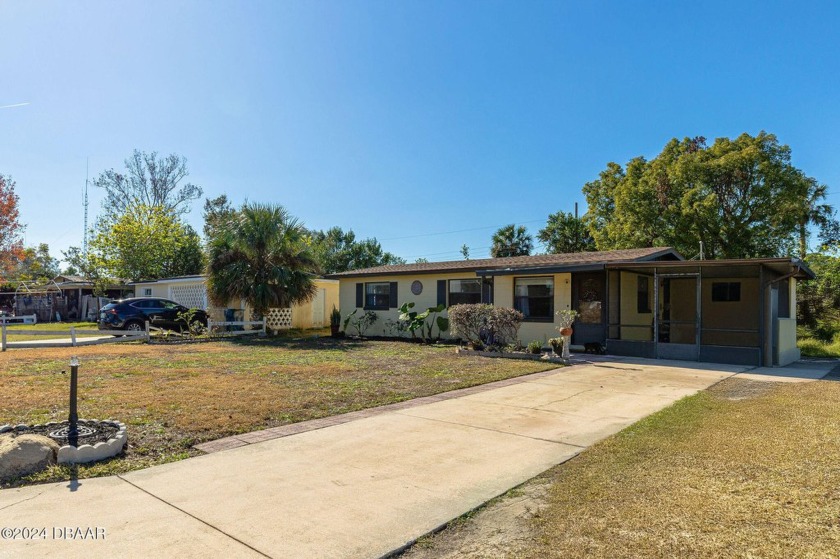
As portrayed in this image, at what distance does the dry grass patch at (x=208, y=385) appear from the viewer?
5.50 metres

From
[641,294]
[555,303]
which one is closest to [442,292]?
[555,303]

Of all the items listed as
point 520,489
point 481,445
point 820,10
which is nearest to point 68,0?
point 481,445

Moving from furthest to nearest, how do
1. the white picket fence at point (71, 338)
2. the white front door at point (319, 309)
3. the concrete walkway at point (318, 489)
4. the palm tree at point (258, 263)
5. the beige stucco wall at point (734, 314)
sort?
the white front door at point (319, 309) < the palm tree at point (258, 263) < the white picket fence at point (71, 338) < the beige stucco wall at point (734, 314) < the concrete walkway at point (318, 489)

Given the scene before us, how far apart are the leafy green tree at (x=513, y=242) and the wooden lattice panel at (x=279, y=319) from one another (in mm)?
15648

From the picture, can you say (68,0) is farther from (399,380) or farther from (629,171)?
(629,171)

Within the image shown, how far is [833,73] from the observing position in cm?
1349

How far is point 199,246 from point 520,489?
113ft

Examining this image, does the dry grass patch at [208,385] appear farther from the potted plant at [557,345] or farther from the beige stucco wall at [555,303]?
the beige stucco wall at [555,303]

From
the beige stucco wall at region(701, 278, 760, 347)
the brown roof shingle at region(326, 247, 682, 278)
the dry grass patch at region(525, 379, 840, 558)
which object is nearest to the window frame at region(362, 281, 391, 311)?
the brown roof shingle at region(326, 247, 682, 278)

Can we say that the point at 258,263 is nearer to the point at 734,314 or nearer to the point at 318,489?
the point at 734,314

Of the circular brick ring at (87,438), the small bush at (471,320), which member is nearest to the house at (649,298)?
the small bush at (471,320)

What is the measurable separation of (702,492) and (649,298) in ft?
42.4

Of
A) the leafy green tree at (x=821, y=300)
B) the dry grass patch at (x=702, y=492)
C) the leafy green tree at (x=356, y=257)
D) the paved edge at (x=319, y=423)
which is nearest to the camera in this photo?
the dry grass patch at (x=702, y=492)

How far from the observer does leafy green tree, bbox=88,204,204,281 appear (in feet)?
97.5
